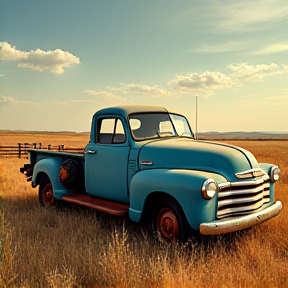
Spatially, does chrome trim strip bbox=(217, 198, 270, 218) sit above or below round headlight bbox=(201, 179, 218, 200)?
below

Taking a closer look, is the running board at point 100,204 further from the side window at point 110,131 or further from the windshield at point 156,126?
the windshield at point 156,126

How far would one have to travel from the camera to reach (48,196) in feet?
25.9

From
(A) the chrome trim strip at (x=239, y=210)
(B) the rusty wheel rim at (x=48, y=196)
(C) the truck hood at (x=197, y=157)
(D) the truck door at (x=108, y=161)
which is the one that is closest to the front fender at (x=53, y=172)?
(B) the rusty wheel rim at (x=48, y=196)

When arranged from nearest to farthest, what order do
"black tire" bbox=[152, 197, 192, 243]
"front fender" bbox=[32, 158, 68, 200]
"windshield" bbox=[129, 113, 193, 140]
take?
1. "black tire" bbox=[152, 197, 192, 243]
2. "windshield" bbox=[129, 113, 193, 140]
3. "front fender" bbox=[32, 158, 68, 200]

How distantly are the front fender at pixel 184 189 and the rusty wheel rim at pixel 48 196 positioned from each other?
308 centimetres

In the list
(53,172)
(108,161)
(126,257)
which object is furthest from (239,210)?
(53,172)

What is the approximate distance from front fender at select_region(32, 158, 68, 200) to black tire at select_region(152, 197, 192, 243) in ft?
8.76

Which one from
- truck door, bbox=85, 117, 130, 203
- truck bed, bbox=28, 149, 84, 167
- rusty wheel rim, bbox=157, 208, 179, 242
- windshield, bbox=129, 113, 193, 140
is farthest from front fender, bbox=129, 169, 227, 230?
truck bed, bbox=28, 149, 84, 167

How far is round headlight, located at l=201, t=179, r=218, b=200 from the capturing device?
4508mm

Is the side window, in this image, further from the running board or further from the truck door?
the running board

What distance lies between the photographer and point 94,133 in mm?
6637

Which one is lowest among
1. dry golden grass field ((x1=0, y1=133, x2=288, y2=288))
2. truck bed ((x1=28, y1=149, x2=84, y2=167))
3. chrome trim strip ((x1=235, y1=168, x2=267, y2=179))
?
dry golden grass field ((x1=0, y1=133, x2=288, y2=288))

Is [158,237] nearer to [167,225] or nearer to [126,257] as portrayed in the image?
[167,225]

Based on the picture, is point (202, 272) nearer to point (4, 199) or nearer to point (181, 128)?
point (181, 128)
